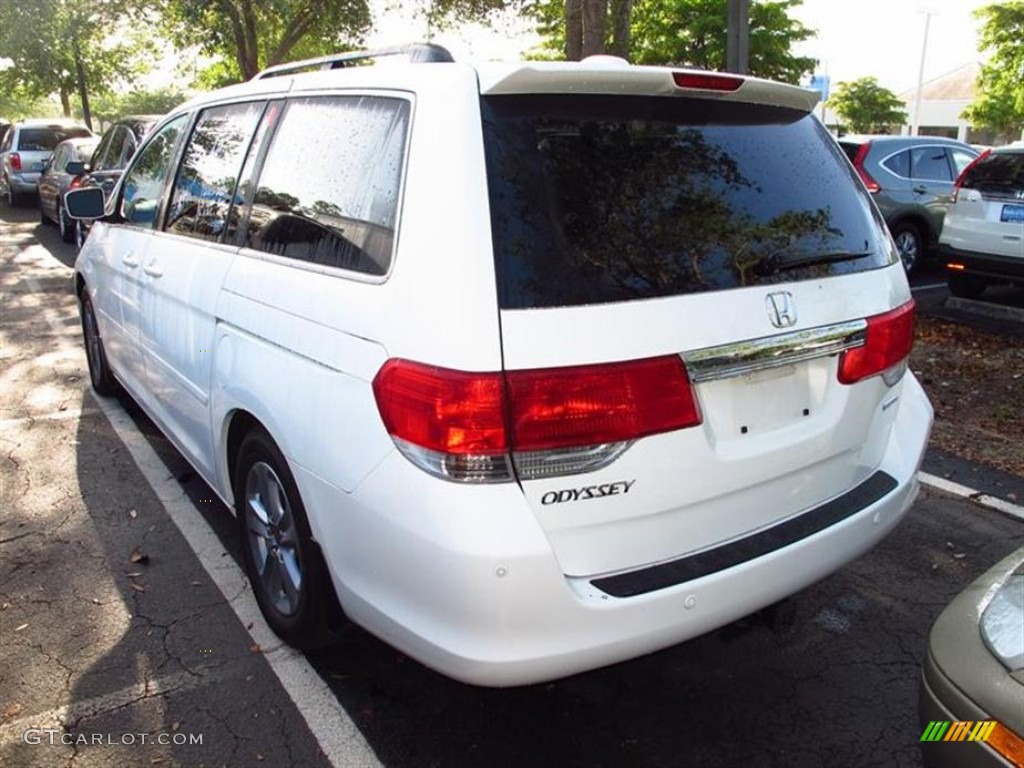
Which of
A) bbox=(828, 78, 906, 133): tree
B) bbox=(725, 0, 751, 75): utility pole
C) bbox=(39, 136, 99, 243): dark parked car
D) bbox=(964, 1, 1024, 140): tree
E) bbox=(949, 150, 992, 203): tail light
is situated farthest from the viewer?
bbox=(828, 78, 906, 133): tree

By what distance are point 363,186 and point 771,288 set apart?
45.7 inches

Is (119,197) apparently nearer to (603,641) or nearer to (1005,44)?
(603,641)

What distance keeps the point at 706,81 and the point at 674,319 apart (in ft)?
2.52

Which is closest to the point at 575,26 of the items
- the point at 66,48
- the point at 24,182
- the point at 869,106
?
the point at 24,182

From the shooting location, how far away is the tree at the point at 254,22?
17.3m

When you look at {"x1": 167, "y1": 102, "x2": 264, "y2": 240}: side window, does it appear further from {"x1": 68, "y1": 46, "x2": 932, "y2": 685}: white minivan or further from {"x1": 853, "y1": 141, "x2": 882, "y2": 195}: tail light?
{"x1": 853, "y1": 141, "x2": 882, "y2": 195}: tail light

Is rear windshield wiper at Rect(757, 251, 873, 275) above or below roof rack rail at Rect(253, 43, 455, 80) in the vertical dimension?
below

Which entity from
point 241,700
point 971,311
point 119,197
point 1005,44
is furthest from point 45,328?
point 1005,44

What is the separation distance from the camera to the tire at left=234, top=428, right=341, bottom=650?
105 inches

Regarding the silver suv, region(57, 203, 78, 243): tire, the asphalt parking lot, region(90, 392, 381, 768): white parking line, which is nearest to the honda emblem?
the asphalt parking lot

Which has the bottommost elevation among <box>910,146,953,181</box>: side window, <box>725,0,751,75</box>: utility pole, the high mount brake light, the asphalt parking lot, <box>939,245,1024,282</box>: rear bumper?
the asphalt parking lot

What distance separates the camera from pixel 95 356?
5625 mm

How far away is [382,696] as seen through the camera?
277 cm

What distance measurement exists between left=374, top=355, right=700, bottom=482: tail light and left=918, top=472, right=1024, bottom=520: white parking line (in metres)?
2.82
